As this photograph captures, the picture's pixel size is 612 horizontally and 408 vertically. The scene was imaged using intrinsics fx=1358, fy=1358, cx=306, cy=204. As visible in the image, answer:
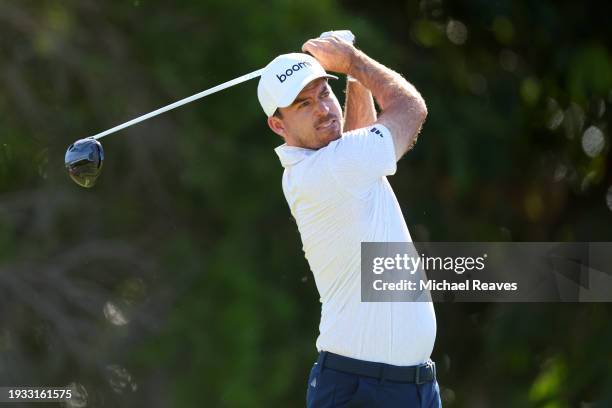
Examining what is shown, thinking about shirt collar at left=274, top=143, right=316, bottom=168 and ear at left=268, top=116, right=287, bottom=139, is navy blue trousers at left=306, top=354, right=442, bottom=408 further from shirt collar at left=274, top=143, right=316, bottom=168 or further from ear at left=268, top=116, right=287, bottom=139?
ear at left=268, top=116, right=287, bottom=139

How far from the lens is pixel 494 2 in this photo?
8.50 m

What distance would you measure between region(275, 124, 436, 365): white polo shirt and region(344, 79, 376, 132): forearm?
0.51m

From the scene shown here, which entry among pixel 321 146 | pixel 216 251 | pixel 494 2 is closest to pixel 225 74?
pixel 216 251

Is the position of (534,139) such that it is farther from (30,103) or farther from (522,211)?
(30,103)

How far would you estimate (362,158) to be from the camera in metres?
3.84

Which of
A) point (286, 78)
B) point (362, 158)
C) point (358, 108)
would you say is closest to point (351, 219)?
point (362, 158)

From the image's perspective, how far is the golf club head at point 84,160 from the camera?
4332 millimetres

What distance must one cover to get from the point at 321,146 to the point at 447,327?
559cm

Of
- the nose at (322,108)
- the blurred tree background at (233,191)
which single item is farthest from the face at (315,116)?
the blurred tree background at (233,191)

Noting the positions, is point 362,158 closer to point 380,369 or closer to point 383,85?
point 383,85

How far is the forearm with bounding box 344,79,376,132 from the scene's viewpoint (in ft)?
14.5

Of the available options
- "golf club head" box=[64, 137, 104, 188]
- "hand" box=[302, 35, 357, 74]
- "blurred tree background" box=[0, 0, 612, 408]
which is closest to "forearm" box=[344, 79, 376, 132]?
"hand" box=[302, 35, 357, 74]

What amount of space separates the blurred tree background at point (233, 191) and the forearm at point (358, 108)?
3.61 meters

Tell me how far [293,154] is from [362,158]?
24cm
